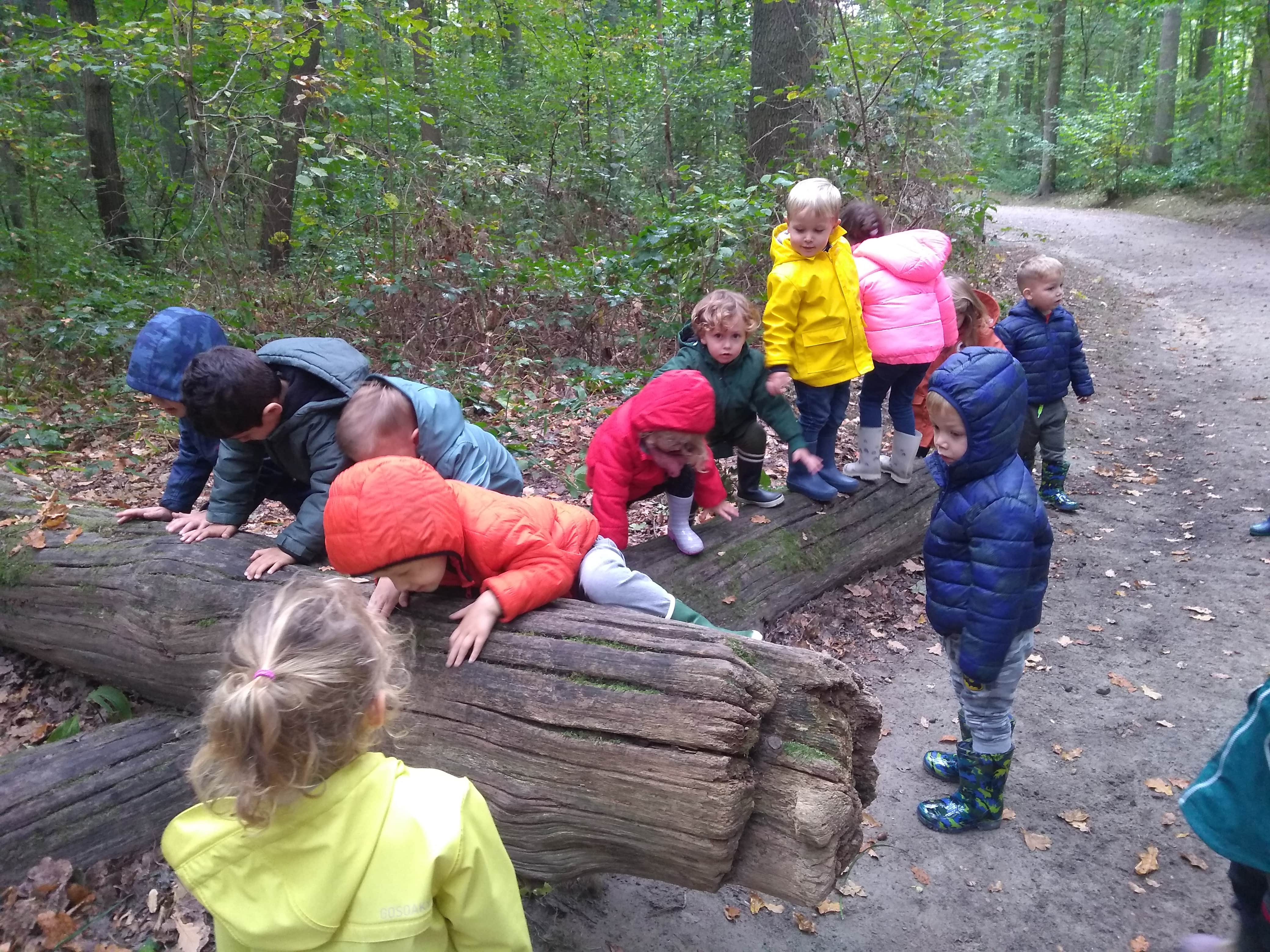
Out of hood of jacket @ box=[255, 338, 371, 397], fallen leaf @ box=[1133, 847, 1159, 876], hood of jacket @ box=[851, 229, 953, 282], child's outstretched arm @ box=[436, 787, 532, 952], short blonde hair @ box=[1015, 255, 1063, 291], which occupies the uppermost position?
hood of jacket @ box=[851, 229, 953, 282]

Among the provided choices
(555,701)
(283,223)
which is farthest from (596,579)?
(283,223)

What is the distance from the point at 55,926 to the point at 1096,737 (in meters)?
4.56

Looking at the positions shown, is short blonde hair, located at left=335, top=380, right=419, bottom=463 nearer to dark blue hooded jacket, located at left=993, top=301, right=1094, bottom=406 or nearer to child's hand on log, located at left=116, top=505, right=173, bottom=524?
child's hand on log, located at left=116, top=505, right=173, bottom=524

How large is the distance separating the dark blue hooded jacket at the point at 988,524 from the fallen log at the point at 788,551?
1329 mm

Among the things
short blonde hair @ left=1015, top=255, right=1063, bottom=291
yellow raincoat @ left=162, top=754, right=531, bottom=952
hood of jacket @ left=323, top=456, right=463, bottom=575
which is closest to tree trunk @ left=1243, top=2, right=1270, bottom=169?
short blonde hair @ left=1015, top=255, right=1063, bottom=291

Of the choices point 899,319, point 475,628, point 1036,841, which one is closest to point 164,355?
point 475,628

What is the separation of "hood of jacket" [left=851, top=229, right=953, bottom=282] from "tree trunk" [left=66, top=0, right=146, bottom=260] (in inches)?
373

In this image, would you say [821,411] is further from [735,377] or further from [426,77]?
[426,77]

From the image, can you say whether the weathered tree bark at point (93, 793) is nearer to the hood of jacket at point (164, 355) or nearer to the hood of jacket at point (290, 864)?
the hood of jacket at point (164, 355)

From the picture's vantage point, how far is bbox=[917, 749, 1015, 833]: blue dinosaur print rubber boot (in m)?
3.23

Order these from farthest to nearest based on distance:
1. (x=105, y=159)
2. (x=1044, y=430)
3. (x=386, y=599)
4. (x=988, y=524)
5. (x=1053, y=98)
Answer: (x=1053, y=98) < (x=105, y=159) < (x=1044, y=430) < (x=988, y=524) < (x=386, y=599)

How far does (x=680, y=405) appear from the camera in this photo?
3332mm

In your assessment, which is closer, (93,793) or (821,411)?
(93,793)

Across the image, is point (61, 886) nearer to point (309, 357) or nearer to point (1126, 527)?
point (309, 357)
